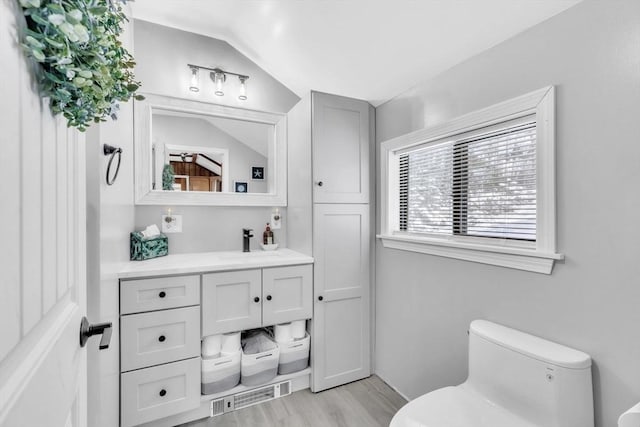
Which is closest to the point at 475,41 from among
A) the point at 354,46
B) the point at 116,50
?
the point at 354,46

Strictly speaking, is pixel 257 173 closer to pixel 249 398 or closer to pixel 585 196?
pixel 249 398

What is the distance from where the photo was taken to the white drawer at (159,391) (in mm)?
1599

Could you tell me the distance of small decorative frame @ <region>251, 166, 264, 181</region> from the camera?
7.97 ft

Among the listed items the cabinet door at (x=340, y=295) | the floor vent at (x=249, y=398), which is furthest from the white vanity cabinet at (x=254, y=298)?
the floor vent at (x=249, y=398)

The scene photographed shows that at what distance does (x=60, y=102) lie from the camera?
0.50 meters

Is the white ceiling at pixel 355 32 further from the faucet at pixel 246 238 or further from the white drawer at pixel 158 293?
the white drawer at pixel 158 293

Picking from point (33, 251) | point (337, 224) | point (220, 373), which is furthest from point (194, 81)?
point (33, 251)

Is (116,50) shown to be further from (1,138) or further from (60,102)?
(1,138)

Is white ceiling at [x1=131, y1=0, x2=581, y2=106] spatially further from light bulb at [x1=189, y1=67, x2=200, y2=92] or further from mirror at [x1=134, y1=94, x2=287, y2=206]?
mirror at [x1=134, y1=94, x2=287, y2=206]

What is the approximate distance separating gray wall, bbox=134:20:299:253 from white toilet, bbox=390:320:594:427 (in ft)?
5.26

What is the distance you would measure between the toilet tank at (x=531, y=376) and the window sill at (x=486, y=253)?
0.99 ft

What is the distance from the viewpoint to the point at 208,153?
2.28 m

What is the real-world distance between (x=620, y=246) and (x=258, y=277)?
5.62 ft

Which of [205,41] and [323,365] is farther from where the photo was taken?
[205,41]
